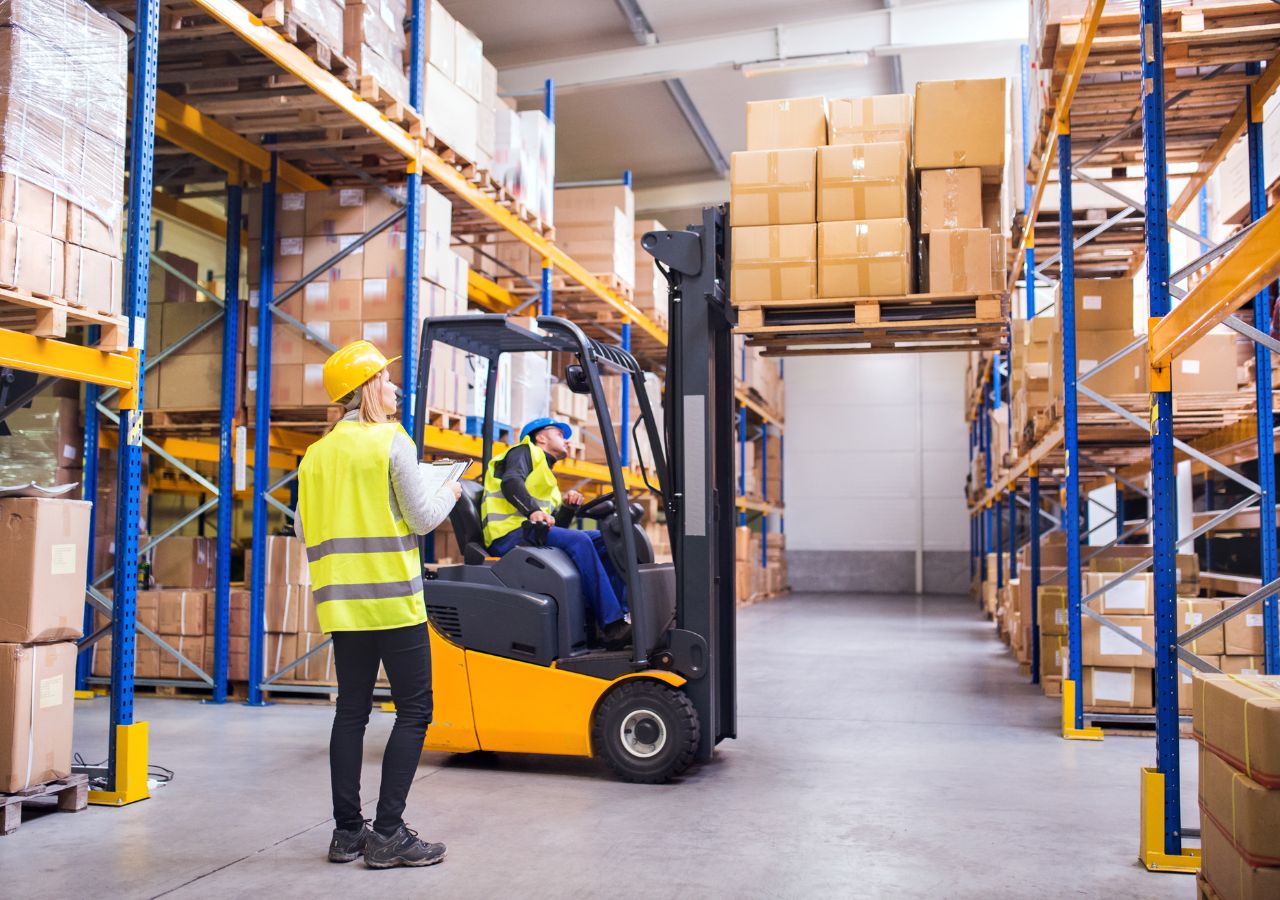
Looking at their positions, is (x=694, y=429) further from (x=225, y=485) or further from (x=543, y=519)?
(x=225, y=485)

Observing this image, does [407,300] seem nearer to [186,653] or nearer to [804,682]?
[186,653]

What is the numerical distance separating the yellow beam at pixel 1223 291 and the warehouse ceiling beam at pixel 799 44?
9601mm

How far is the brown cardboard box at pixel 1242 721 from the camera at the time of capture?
275 cm

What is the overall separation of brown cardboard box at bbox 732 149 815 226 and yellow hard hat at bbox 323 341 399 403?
2.61 metres

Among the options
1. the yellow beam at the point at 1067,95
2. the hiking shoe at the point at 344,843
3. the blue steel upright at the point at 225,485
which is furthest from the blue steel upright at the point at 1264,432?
the blue steel upright at the point at 225,485

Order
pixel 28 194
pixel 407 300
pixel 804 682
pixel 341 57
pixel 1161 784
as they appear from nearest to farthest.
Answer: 1. pixel 1161 784
2. pixel 28 194
3. pixel 341 57
4. pixel 407 300
5. pixel 804 682

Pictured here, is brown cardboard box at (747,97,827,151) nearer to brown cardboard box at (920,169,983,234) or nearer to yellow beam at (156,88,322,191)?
brown cardboard box at (920,169,983,234)

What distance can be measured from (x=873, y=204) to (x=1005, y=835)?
121 inches

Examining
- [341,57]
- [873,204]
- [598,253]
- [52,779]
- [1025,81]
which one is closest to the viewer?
[52,779]

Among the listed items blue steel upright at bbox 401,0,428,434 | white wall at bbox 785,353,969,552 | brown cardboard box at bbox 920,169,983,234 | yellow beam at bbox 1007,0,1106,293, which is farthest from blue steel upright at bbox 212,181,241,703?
white wall at bbox 785,353,969,552

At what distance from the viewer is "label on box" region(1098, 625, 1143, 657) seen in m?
6.81

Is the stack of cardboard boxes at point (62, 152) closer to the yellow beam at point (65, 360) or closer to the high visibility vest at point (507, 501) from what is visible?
the yellow beam at point (65, 360)

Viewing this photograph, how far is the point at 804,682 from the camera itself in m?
9.25

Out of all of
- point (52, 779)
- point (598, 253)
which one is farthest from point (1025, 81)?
point (52, 779)
